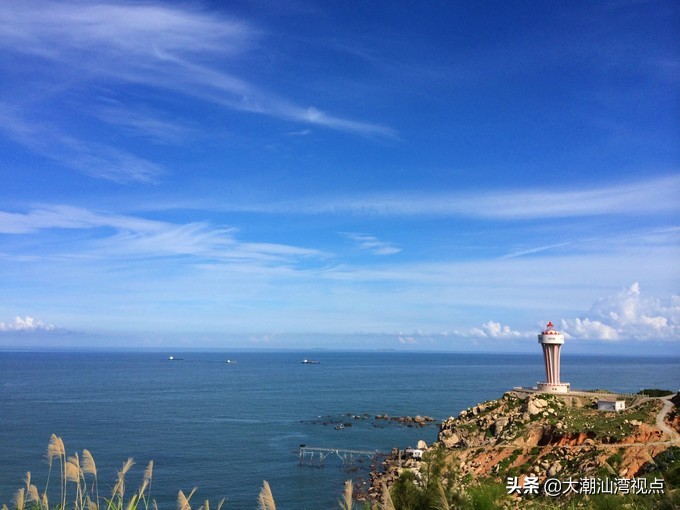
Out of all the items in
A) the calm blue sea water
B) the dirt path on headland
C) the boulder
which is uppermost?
the dirt path on headland

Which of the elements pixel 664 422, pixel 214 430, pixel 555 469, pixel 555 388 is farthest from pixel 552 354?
pixel 214 430

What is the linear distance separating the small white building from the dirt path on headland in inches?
111

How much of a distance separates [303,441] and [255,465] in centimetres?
1359

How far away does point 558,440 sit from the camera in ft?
130

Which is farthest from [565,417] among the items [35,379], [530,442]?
[35,379]

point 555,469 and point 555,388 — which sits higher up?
point 555,388

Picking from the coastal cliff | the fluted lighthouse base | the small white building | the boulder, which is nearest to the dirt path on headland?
the coastal cliff

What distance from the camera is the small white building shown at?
4350 centimetres

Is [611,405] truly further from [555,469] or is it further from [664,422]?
[555,469]

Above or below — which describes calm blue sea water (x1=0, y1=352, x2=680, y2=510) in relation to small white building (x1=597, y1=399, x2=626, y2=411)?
below

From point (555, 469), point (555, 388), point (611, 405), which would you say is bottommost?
point (555, 469)

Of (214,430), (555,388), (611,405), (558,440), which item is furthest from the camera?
(214,430)

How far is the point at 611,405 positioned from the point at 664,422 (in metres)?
4.82

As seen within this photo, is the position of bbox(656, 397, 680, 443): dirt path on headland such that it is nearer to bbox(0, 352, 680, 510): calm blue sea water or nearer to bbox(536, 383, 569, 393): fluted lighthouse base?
bbox(536, 383, 569, 393): fluted lighthouse base
